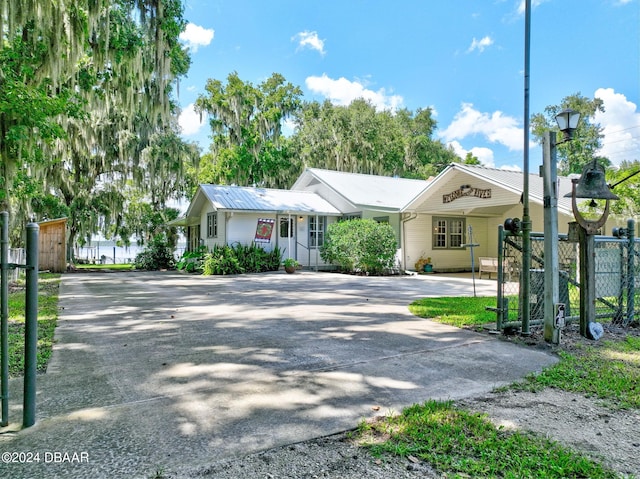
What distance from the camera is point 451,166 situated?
1517 cm

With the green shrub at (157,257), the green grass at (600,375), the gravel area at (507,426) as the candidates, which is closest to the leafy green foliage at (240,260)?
the green shrub at (157,257)

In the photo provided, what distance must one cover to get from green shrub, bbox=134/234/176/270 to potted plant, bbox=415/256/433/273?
12060mm

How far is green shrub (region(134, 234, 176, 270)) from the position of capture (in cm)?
2008

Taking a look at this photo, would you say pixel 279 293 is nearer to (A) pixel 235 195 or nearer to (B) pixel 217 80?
(A) pixel 235 195

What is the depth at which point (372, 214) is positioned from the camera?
18750 mm

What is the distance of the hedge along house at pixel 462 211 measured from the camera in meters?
14.7

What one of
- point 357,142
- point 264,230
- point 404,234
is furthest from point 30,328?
point 357,142

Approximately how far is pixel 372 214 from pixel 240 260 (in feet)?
21.1

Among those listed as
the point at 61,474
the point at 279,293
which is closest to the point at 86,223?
the point at 279,293

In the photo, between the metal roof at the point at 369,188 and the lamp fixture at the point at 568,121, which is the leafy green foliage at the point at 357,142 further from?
the lamp fixture at the point at 568,121

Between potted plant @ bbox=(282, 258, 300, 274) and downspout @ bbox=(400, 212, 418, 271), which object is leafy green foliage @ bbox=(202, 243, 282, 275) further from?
downspout @ bbox=(400, 212, 418, 271)

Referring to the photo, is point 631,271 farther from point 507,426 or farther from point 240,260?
point 240,260

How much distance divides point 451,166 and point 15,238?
2219 cm

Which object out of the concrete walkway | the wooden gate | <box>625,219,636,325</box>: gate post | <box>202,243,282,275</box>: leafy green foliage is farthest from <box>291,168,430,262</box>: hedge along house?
the wooden gate
